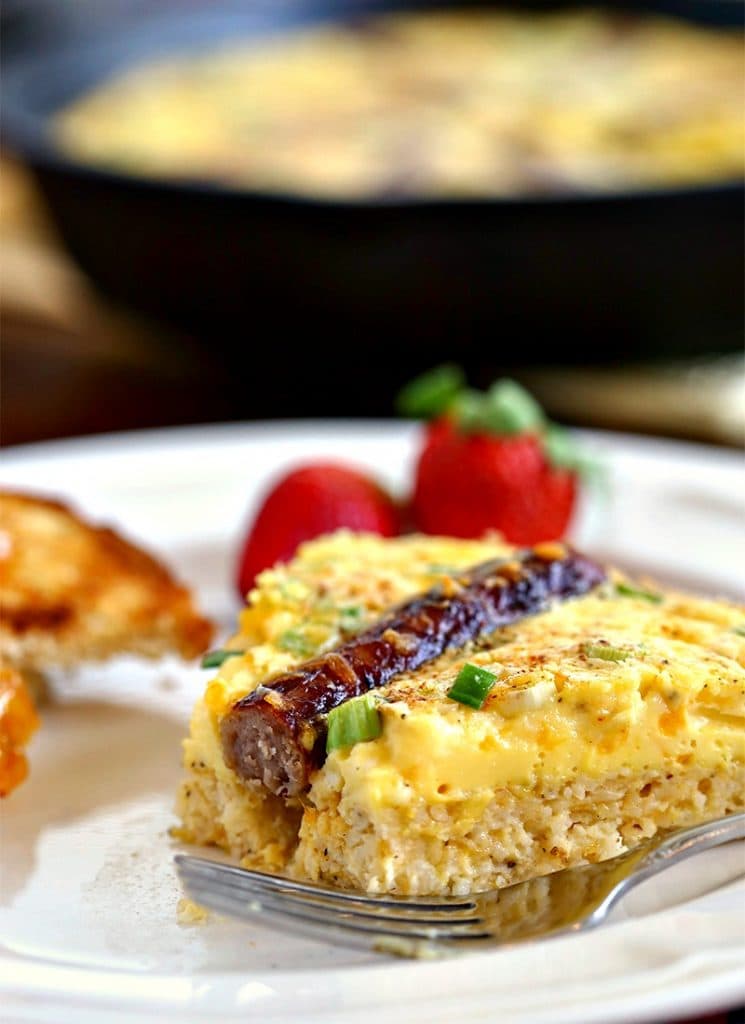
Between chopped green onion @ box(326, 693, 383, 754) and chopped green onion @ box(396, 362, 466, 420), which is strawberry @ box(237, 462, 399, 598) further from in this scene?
chopped green onion @ box(326, 693, 383, 754)

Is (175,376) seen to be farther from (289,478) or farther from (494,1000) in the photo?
(494,1000)

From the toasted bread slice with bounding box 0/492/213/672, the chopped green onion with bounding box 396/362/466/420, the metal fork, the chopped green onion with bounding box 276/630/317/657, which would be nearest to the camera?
the metal fork

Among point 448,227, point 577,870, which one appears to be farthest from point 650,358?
point 577,870

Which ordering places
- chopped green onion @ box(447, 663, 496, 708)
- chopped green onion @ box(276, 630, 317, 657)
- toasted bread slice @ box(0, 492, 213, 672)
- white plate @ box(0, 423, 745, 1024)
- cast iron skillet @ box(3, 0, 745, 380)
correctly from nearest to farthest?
1. white plate @ box(0, 423, 745, 1024)
2. chopped green onion @ box(447, 663, 496, 708)
3. chopped green onion @ box(276, 630, 317, 657)
4. toasted bread slice @ box(0, 492, 213, 672)
5. cast iron skillet @ box(3, 0, 745, 380)

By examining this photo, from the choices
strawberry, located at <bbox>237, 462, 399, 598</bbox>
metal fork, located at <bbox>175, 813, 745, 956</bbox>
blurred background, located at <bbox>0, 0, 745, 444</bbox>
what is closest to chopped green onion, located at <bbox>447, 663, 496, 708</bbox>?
metal fork, located at <bbox>175, 813, 745, 956</bbox>

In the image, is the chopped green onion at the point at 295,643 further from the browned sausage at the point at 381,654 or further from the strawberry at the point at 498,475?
the strawberry at the point at 498,475

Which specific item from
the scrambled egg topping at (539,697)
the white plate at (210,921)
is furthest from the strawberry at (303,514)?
the scrambled egg topping at (539,697)

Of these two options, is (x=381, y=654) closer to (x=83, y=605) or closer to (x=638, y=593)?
(x=638, y=593)

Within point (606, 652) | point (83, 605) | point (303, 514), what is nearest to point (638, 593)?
point (606, 652)
